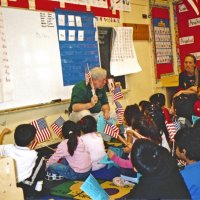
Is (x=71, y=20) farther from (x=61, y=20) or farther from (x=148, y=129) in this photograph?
(x=148, y=129)

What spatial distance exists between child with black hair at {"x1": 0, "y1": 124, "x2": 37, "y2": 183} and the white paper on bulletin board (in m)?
2.55

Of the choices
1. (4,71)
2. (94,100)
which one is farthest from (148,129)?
(4,71)

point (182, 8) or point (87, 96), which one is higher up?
point (182, 8)

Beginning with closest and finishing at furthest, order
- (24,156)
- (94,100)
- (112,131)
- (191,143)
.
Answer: (191,143) < (24,156) < (112,131) < (94,100)

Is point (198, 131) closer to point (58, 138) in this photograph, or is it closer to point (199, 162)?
point (199, 162)

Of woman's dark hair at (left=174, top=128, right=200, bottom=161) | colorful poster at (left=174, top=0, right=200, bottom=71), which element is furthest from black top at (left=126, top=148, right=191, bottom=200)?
colorful poster at (left=174, top=0, right=200, bottom=71)

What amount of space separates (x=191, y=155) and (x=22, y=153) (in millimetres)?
1411

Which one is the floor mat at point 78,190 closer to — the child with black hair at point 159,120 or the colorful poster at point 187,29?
the child with black hair at point 159,120

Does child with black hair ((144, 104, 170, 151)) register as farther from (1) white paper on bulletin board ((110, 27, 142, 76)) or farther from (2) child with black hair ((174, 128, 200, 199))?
(1) white paper on bulletin board ((110, 27, 142, 76))

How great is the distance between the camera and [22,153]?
2693mm

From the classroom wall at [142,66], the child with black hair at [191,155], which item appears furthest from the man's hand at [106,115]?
the child with black hair at [191,155]

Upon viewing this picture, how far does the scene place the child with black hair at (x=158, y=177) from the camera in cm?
147

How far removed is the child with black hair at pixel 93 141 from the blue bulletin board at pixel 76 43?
1.25 meters

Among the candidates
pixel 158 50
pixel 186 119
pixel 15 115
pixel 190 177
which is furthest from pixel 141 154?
pixel 158 50
